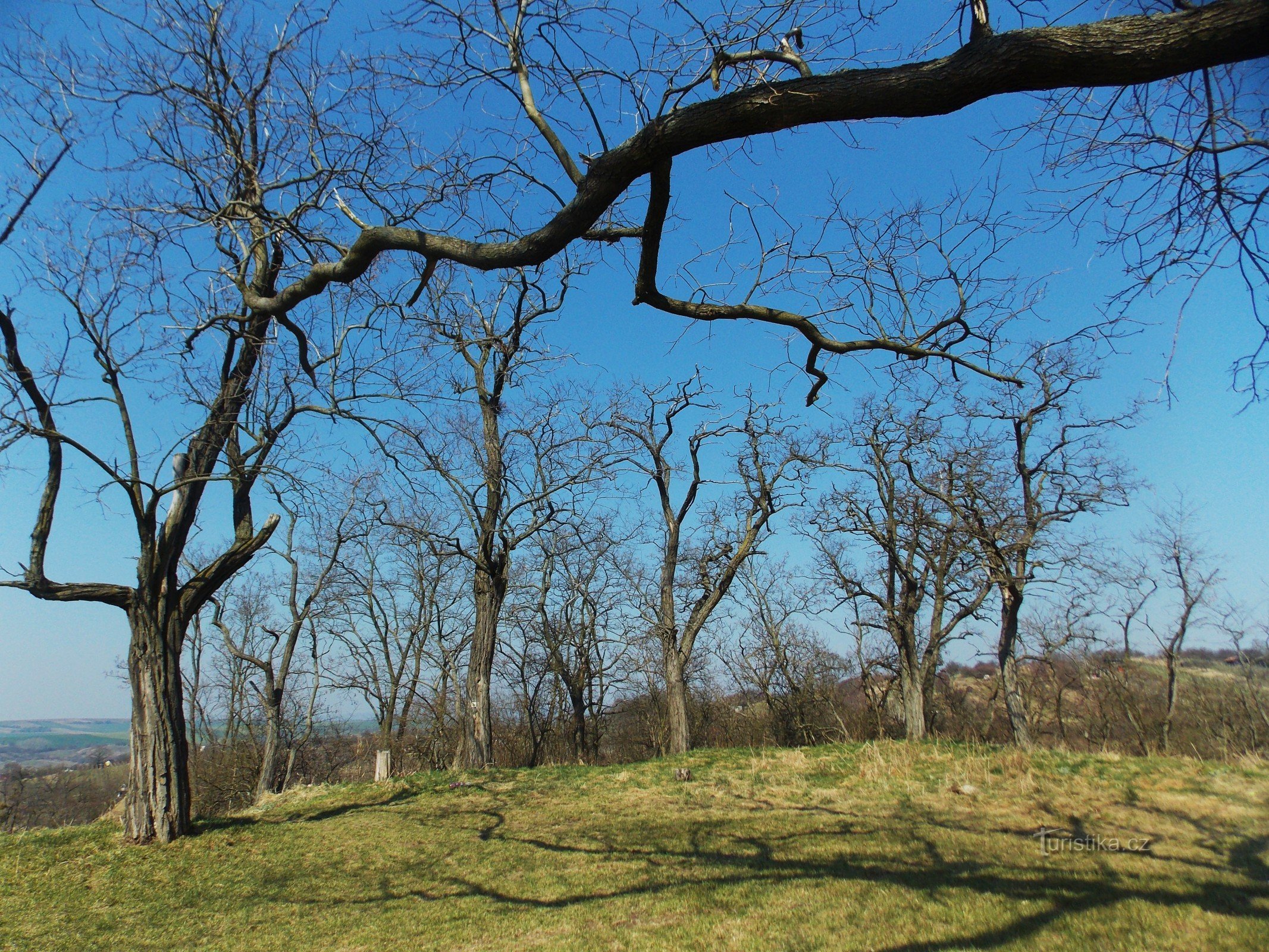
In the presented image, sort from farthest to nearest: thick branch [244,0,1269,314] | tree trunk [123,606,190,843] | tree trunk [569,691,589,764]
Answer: tree trunk [569,691,589,764] → tree trunk [123,606,190,843] → thick branch [244,0,1269,314]

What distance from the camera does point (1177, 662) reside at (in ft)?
83.5

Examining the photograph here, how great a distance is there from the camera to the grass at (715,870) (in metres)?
4.46

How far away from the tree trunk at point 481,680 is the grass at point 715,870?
7.67ft

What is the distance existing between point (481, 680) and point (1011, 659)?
39.3ft

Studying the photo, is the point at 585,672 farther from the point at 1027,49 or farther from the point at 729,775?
the point at 1027,49

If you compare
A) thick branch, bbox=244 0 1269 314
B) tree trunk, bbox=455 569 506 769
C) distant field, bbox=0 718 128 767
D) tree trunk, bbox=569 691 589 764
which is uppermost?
thick branch, bbox=244 0 1269 314

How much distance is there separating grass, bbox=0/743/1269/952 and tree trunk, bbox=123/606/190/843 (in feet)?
1.02

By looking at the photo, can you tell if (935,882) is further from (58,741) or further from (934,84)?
(58,741)

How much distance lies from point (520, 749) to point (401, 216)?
102 ft

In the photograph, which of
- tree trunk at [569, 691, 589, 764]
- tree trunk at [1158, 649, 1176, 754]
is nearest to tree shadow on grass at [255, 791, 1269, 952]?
tree trunk at [569, 691, 589, 764]

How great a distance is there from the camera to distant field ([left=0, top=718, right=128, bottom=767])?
5544cm

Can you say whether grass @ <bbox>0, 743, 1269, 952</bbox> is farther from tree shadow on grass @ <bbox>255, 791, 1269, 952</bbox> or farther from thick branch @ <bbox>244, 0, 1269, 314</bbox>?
thick branch @ <bbox>244, 0, 1269, 314</bbox>

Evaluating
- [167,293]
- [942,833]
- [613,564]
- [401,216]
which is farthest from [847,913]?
[613,564]

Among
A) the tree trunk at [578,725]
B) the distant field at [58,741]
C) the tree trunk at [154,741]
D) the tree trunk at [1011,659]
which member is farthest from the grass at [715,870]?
the distant field at [58,741]
